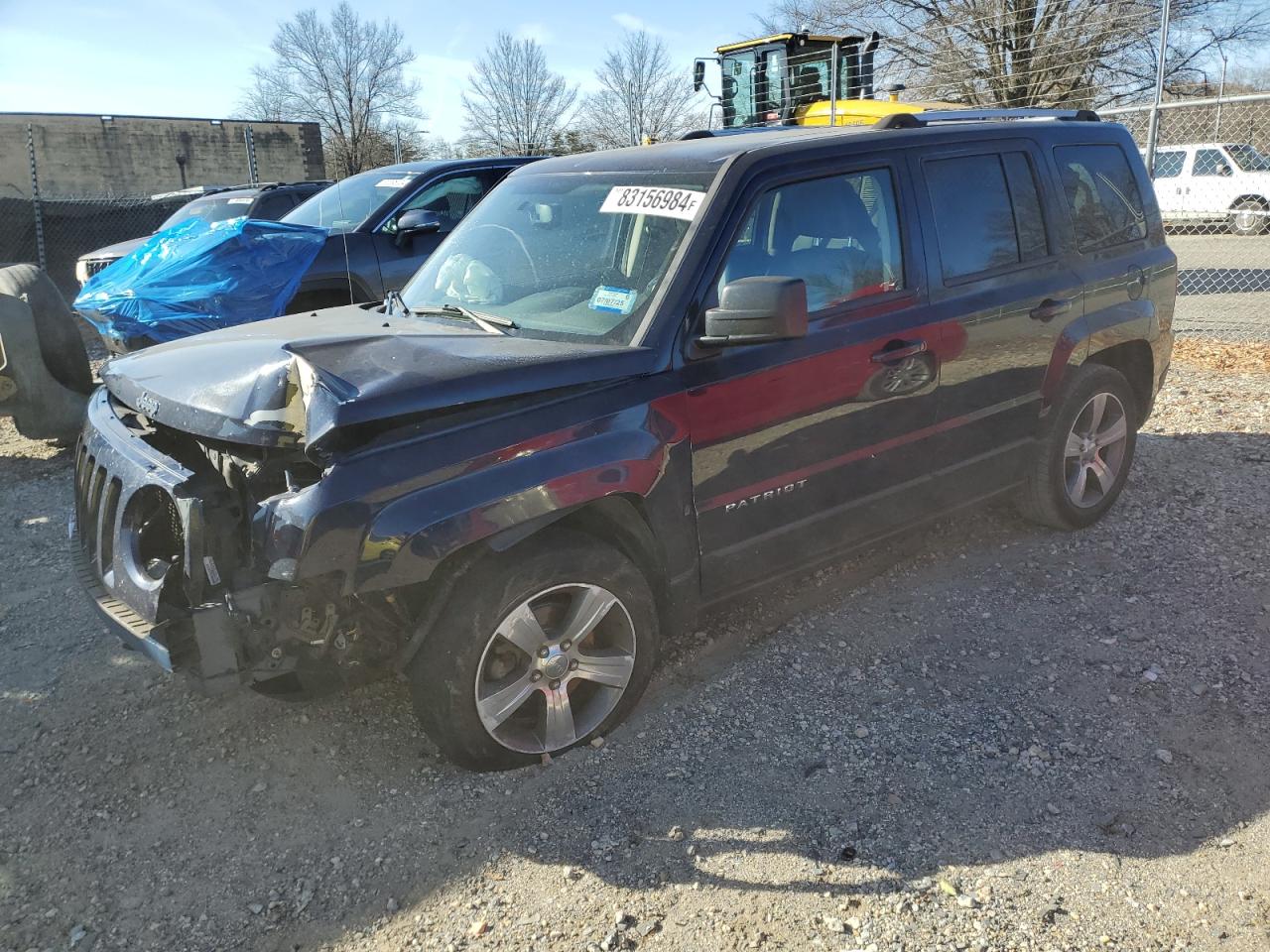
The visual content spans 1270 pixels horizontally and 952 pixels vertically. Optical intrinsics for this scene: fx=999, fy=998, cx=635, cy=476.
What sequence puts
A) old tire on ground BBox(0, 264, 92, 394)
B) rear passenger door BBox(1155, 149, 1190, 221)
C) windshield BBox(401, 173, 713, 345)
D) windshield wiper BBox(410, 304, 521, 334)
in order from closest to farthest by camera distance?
windshield BBox(401, 173, 713, 345) → windshield wiper BBox(410, 304, 521, 334) → old tire on ground BBox(0, 264, 92, 394) → rear passenger door BBox(1155, 149, 1190, 221)

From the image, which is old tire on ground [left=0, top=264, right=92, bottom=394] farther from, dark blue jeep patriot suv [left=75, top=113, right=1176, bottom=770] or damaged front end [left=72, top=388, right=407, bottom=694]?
damaged front end [left=72, top=388, right=407, bottom=694]

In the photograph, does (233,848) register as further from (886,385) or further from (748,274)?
(886,385)

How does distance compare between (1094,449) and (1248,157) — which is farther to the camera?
(1248,157)

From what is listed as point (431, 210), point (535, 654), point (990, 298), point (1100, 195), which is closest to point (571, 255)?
point (535, 654)

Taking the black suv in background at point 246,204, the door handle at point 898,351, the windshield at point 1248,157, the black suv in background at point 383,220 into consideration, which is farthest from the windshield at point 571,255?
the windshield at point 1248,157

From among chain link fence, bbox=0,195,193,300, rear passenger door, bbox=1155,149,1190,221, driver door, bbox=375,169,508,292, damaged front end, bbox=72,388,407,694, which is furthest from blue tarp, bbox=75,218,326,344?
rear passenger door, bbox=1155,149,1190,221

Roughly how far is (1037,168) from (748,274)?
182 centimetres

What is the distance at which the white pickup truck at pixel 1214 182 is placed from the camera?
18766 millimetres

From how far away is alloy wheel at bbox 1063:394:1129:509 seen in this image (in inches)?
190

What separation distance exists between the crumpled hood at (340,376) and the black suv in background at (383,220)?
12.6 feet

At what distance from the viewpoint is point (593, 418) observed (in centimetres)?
312

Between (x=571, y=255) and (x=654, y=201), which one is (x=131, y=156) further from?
(x=654, y=201)

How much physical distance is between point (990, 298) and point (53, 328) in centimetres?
601

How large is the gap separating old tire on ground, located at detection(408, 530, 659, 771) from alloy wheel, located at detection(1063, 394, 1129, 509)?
101 inches
